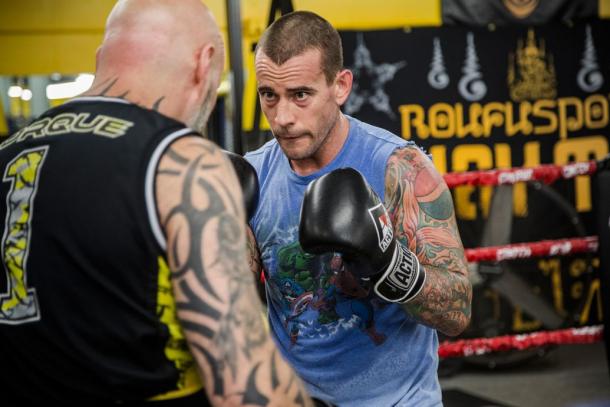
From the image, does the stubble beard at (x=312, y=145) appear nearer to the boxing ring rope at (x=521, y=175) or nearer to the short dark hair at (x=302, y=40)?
the short dark hair at (x=302, y=40)

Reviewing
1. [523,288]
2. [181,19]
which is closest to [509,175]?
[523,288]

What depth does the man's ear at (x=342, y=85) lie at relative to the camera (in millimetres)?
1977

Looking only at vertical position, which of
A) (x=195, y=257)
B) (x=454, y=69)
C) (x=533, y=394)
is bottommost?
(x=533, y=394)

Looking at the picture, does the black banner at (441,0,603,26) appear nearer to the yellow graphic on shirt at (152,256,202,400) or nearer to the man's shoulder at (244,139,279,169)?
the man's shoulder at (244,139,279,169)

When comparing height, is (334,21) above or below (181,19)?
above

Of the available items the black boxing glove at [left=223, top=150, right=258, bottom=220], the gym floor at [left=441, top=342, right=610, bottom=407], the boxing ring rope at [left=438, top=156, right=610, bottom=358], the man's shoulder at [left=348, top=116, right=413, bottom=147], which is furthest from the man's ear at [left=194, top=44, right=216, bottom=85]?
the gym floor at [left=441, top=342, right=610, bottom=407]

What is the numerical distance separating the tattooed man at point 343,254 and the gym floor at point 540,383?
6.30 ft

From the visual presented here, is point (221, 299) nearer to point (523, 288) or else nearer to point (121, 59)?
point (121, 59)

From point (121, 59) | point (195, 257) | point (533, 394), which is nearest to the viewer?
point (195, 257)

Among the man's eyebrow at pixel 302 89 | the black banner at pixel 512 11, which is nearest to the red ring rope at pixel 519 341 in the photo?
the man's eyebrow at pixel 302 89

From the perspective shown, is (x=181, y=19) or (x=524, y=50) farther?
(x=524, y=50)

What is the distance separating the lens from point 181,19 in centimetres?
135

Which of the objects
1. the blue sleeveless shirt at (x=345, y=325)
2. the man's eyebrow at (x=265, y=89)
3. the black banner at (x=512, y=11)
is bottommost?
the blue sleeveless shirt at (x=345, y=325)

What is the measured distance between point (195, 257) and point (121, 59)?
0.35 m
